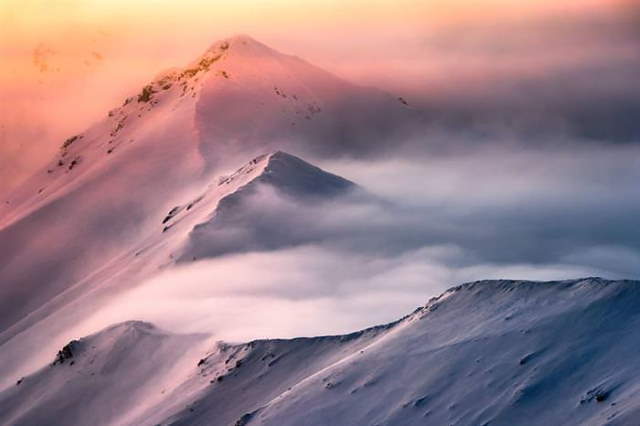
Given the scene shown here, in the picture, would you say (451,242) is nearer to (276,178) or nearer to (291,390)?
(276,178)

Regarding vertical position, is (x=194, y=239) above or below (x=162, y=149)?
below

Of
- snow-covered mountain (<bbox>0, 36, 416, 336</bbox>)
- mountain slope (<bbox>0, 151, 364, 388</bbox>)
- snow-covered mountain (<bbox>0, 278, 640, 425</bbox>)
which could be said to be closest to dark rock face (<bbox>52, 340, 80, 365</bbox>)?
mountain slope (<bbox>0, 151, 364, 388</bbox>)

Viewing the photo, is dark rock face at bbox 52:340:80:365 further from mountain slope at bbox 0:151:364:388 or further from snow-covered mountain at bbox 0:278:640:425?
snow-covered mountain at bbox 0:278:640:425

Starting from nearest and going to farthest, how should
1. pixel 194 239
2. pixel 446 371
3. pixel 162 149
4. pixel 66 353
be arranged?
pixel 446 371, pixel 66 353, pixel 194 239, pixel 162 149

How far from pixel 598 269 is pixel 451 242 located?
6719 millimetres

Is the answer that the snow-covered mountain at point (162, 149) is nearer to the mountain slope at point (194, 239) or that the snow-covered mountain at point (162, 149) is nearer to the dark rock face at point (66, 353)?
the mountain slope at point (194, 239)

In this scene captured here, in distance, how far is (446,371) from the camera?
108 ft

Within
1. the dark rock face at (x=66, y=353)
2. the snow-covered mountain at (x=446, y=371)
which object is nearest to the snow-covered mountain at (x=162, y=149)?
the dark rock face at (x=66, y=353)

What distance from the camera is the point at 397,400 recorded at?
32875 mm

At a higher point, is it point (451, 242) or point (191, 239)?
point (191, 239)

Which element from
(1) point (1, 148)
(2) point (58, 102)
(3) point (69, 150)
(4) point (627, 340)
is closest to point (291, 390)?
(4) point (627, 340)

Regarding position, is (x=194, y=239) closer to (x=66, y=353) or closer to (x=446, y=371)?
(x=66, y=353)

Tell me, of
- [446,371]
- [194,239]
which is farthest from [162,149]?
[446,371]

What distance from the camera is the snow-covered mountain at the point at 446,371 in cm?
3019
